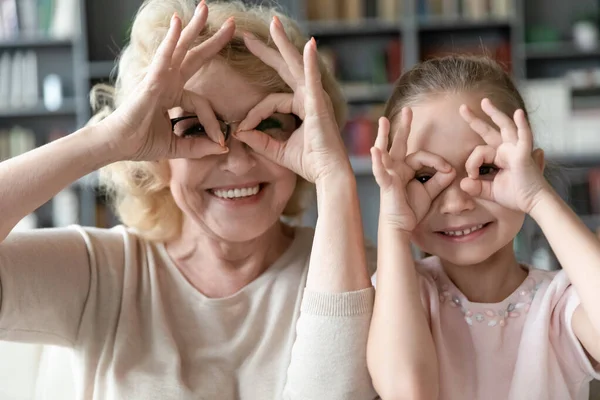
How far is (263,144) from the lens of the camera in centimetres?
142

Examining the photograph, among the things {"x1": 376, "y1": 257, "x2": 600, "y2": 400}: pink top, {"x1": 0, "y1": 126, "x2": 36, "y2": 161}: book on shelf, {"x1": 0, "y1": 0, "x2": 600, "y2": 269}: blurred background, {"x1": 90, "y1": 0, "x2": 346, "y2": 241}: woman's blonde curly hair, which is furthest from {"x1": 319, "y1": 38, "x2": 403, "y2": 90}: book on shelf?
{"x1": 376, "y1": 257, "x2": 600, "y2": 400}: pink top

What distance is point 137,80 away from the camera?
1462 millimetres

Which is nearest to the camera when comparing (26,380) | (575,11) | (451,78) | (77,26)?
(451,78)

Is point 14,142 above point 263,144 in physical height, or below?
below

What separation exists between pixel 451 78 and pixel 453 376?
51 cm

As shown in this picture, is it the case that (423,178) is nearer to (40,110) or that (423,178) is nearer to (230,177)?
(230,177)

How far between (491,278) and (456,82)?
350 mm

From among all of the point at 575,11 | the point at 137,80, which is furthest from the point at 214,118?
the point at 575,11

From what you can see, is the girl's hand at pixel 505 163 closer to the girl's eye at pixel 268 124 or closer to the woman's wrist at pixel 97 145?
the girl's eye at pixel 268 124

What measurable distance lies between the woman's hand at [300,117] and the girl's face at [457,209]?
146mm

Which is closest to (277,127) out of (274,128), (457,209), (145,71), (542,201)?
(274,128)

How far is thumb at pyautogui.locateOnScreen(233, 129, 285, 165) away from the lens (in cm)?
141

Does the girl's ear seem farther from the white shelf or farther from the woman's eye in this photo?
the white shelf

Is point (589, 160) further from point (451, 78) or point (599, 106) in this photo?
point (451, 78)
